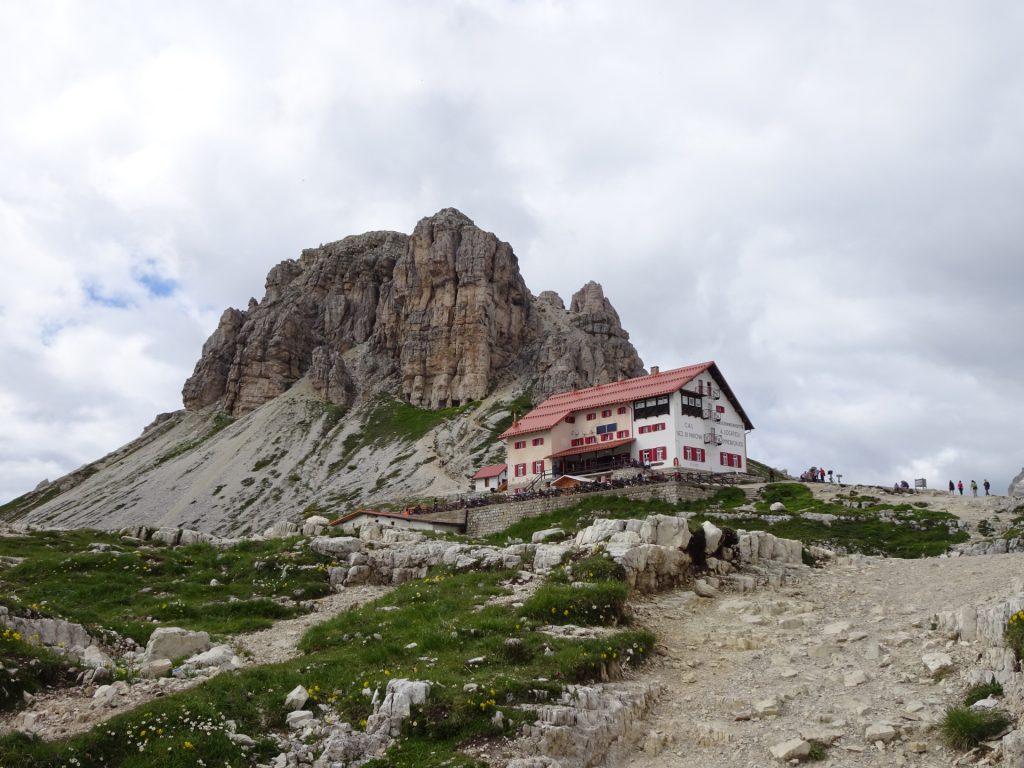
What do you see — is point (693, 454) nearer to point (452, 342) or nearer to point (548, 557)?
point (548, 557)

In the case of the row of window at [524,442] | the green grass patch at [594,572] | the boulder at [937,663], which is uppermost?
the row of window at [524,442]

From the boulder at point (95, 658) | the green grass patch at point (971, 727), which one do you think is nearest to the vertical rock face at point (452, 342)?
the boulder at point (95, 658)

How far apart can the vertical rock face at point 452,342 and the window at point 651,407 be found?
6878 centimetres

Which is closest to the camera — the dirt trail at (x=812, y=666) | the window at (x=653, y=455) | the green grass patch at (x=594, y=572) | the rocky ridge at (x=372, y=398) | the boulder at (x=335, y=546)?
the dirt trail at (x=812, y=666)

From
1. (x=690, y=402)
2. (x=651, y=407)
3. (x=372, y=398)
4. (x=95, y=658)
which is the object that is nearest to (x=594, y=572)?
(x=95, y=658)

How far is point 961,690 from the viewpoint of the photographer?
1980cm

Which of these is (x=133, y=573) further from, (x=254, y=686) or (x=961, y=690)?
(x=961, y=690)

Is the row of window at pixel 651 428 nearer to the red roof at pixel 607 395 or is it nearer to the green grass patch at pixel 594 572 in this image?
the red roof at pixel 607 395

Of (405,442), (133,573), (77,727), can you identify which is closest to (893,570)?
(77,727)

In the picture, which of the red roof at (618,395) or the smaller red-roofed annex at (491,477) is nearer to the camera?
the red roof at (618,395)

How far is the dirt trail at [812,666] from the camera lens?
60.6 feet

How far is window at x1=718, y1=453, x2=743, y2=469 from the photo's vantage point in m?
77.6

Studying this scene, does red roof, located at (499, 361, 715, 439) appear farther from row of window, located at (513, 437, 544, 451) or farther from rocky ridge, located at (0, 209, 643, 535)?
rocky ridge, located at (0, 209, 643, 535)

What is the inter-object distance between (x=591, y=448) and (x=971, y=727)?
203ft
